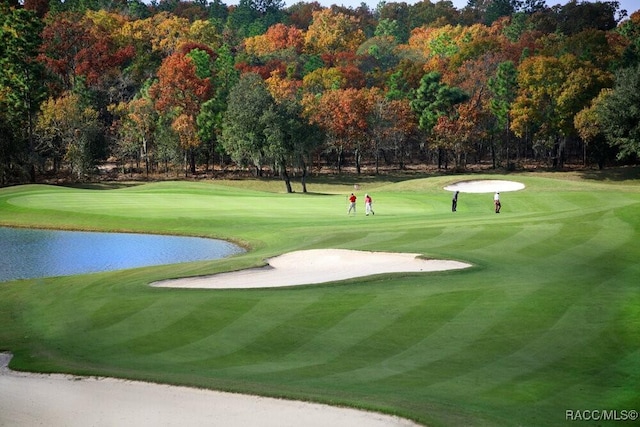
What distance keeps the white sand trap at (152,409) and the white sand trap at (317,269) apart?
12.3 m

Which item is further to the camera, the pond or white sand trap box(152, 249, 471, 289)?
the pond

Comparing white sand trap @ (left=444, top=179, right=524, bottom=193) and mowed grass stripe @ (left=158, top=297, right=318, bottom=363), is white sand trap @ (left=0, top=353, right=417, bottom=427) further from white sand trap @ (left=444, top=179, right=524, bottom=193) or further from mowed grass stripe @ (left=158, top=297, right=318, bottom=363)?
white sand trap @ (left=444, top=179, right=524, bottom=193)

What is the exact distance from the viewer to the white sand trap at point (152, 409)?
15031 millimetres

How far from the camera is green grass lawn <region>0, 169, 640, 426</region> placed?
17.1 meters

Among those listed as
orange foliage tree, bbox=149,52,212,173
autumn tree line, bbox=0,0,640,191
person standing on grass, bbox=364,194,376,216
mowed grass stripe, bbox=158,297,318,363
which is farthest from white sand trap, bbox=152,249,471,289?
orange foliage tree, bbox=149,52,212,173

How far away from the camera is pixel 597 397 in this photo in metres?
16.6

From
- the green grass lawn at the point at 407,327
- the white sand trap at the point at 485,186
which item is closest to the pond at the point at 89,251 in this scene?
the green grass lawn at the point at 407,327

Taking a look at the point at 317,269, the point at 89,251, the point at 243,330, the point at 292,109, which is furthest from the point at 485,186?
the point at 243,330

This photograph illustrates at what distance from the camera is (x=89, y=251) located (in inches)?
1807

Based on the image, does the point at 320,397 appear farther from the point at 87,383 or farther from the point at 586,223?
the point at 586,223

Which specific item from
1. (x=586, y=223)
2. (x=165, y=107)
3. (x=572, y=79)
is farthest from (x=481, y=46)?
(x=586, y=223)

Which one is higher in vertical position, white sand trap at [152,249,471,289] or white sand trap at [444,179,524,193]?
white sand trap at [444,179,524,193]

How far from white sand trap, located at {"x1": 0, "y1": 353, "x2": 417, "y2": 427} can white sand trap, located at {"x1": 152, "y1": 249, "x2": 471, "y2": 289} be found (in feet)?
40.3

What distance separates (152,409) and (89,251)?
3154cm
